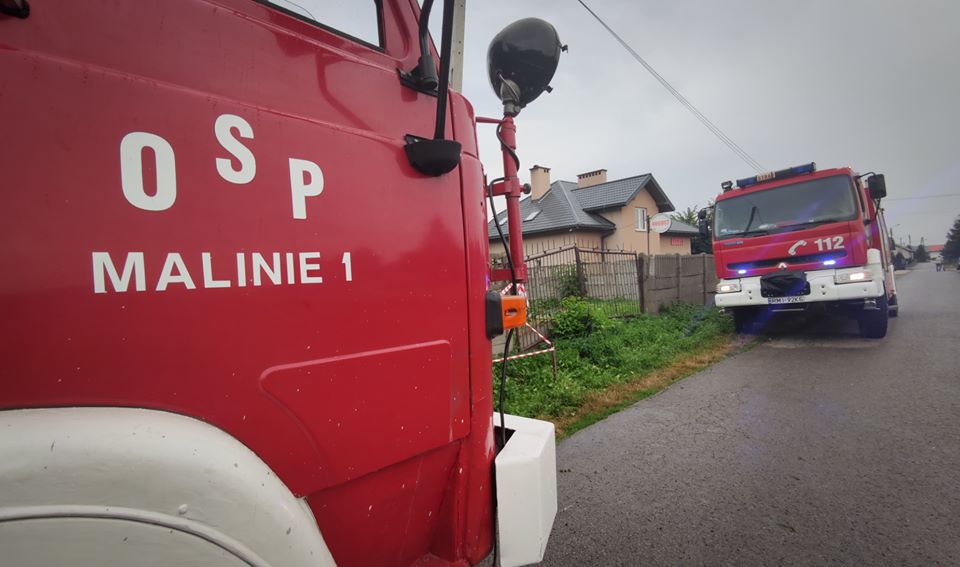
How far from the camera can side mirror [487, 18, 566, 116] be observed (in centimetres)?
165

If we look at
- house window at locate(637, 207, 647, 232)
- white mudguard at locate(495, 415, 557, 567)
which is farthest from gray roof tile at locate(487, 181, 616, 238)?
white mudguard at locate(495, 415, 557, 567)

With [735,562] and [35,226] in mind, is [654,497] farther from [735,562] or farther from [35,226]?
[35,226]

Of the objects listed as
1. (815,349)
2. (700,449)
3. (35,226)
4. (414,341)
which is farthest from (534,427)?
(815,349)

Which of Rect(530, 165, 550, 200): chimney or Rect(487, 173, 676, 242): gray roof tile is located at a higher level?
Rect(530, 165, 550, 200): chimney

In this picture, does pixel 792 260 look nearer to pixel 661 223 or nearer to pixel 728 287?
pixel 728 287

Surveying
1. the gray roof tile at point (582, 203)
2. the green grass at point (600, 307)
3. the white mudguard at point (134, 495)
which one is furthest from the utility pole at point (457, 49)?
the gray roof tile at point (582, 203)

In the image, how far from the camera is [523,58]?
1651 millimetres

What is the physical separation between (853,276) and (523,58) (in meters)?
7.07

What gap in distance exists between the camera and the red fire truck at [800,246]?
6.40 meters

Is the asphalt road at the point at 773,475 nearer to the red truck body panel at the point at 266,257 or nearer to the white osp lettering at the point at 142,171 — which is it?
the red truck body panel at the point at 266,257

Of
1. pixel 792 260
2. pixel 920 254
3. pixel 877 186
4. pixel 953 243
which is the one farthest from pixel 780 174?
pixel 920 254

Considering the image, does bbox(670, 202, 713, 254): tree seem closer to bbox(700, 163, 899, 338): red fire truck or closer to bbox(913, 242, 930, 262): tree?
bbox(700, 163, 899, 338): red fire truck

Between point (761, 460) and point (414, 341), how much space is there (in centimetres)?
307

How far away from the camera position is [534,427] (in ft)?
Result: 5.88
